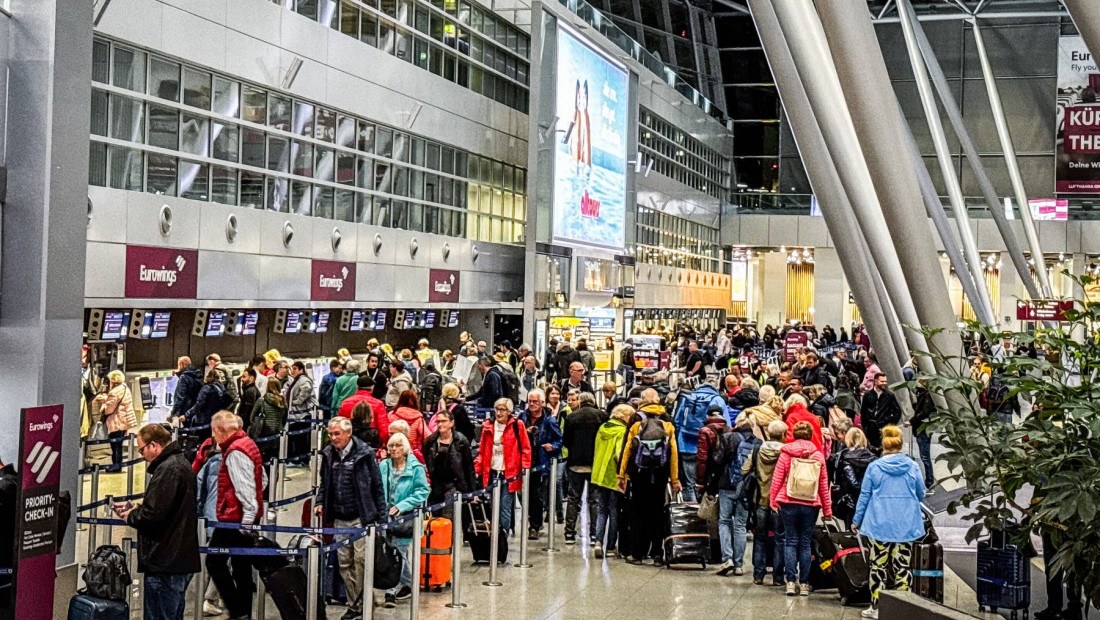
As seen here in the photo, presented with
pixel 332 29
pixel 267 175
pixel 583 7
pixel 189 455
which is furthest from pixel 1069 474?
pixel 583 7

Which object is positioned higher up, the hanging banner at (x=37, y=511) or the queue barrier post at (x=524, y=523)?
the hanging banner at (x=37, y=511)

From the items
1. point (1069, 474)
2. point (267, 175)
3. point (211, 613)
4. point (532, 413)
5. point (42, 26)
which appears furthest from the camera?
point (267, 175)

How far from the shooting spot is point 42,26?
959 centimetres

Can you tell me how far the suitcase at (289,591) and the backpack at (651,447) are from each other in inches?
173

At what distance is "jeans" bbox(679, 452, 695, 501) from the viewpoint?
14820 mm

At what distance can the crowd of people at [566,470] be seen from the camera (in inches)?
376

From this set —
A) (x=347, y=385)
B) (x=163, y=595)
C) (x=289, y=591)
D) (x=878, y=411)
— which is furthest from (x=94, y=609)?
(x=878, y=411)

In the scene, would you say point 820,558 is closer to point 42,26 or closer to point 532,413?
point 532,413

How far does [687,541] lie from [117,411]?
8.16m

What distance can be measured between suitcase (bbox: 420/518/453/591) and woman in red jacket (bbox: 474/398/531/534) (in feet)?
5.16

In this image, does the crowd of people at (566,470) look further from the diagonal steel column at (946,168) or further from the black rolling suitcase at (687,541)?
the diagonal steel column at (946,168)

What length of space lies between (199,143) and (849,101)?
12607 millimetres

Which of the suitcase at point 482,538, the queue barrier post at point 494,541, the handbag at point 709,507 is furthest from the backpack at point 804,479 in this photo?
the suitcase at point 482,538

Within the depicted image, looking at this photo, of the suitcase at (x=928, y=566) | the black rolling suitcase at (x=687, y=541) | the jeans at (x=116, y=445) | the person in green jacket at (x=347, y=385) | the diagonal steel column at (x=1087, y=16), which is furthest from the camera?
the person in green jacket at (x=347, y=385)
